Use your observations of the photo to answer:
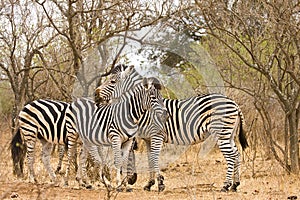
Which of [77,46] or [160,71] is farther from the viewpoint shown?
[160,71]

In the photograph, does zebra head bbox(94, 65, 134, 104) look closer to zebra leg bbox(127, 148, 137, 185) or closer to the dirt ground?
zebra leg bbox(127, 148, 137, 185)

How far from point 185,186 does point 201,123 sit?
1092 mm

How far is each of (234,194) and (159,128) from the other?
1804 millimetres

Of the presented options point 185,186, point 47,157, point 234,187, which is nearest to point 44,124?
point 47,157

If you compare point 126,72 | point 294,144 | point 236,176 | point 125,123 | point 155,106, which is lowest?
point 236,176

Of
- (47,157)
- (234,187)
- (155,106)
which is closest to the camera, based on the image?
(234,187)

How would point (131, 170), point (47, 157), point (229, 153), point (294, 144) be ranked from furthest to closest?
point (294, 144) < point (131, 170) < point (47, 157) < point (229, 153)

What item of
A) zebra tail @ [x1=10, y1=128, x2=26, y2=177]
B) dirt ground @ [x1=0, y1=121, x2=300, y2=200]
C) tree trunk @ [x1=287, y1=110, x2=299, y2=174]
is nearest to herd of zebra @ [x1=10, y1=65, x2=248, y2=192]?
dirt ground @ [x1=0, y1=121, x2=300, y2=200]

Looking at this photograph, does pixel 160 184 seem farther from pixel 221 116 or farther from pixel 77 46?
pixel 77 46

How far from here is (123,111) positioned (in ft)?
28.8

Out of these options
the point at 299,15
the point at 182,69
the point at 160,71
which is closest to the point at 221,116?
the point at 299,15

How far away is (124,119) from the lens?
8.67 m

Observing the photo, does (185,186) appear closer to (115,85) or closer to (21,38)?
(115,85)

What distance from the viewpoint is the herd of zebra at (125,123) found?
8.73m
